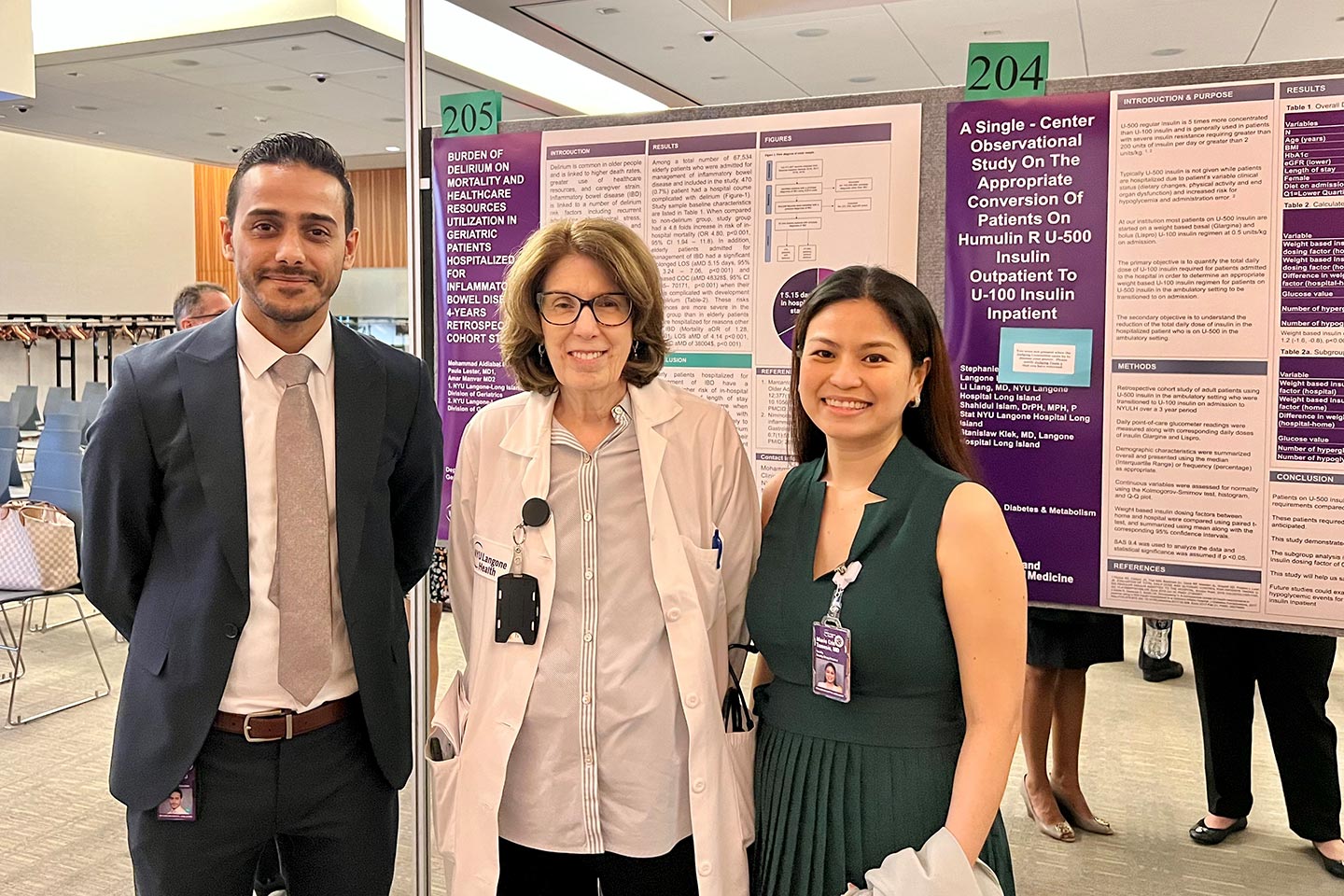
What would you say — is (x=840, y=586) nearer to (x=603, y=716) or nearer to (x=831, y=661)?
(x=831, y=661)

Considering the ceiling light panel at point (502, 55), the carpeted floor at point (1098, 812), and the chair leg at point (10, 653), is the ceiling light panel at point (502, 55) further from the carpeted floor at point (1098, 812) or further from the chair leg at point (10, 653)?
the carpeted floor at point (1098, 812)

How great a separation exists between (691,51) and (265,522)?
7356mm

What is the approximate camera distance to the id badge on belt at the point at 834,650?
1594 millimetres

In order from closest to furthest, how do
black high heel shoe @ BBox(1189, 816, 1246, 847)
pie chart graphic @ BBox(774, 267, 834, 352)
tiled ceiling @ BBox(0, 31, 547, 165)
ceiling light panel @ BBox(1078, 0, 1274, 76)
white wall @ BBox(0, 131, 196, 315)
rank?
pie chart graphic @ BBox(774, 267, 834, 352), black high heel shoe @ BBox(1189, 816, 1246, 847), ceiling light panel @ BBox(1078, 0, 1274, 76), tiled ceiling @ BBox(0, 31, 547, 165), white wall @ BBox(0, 131, 196, 315)

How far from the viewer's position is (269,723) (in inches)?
68.0

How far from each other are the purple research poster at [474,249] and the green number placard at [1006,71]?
1.09m

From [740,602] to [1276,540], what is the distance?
1148mm

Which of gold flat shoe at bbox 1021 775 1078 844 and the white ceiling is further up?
the white ceiling

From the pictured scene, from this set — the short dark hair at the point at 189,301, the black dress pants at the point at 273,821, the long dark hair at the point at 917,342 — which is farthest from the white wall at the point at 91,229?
the long dark hair at the point at 917,342

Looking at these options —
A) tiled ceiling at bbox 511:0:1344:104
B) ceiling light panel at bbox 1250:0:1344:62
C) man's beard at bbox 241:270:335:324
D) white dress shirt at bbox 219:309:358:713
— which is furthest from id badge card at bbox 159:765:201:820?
ceiling light panel at bbox 1250:0:1344:62

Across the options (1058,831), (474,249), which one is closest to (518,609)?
(474,249)

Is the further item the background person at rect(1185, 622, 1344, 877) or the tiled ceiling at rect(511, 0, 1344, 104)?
the tiled ceiling at rect(511, 0, 1344, 104)

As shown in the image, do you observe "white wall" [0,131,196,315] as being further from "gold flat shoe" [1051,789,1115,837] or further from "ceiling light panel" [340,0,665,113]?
"gold flat shoe" [1051,789,1115,837]

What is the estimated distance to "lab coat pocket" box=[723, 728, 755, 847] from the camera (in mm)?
1747
